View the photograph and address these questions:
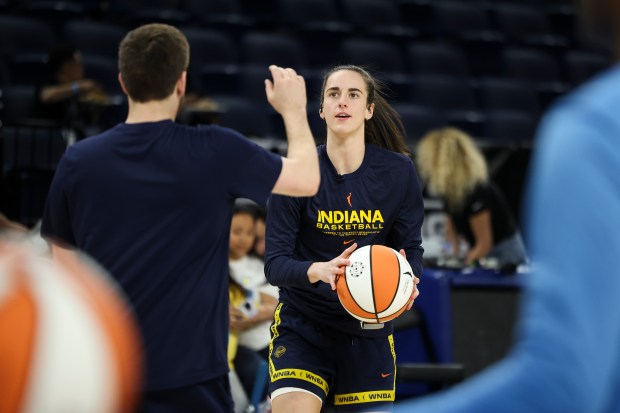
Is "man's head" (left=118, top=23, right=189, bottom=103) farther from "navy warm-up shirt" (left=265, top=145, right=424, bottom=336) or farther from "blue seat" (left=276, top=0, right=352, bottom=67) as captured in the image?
"blue seat" (left=276, top=0, right=352, bottom=67)

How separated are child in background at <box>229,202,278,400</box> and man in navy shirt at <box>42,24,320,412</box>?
3264 millimetres

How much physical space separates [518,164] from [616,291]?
28.4 ft

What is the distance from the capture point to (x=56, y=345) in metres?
1.45

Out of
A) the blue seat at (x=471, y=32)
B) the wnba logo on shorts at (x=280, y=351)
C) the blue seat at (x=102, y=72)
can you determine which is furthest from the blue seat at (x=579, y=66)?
the wnba logo on shorts at (x=280, y=351)

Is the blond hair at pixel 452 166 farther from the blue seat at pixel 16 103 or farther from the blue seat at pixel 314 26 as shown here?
the blue seat at pixel 314 26

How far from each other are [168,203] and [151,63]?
446mm

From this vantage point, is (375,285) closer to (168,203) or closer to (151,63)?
(168,203)

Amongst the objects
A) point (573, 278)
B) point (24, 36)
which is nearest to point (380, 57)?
point (24, 36)

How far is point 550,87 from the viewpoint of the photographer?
1216 centimetres

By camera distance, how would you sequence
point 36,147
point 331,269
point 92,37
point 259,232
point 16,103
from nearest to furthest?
point 331,269, point 259,232, point 36,147, point 16,103, point 92,37

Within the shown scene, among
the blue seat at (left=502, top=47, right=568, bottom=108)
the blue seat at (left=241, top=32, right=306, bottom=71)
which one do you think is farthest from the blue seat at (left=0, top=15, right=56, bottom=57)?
the blue seat at (left=502, top=47, right=568, bottom=108)

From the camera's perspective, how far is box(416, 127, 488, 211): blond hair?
294 inches

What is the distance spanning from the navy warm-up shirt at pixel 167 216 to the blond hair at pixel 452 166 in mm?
4588

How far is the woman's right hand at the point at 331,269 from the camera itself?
3.66 meters
